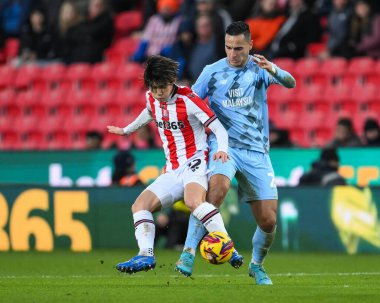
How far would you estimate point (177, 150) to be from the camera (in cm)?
939

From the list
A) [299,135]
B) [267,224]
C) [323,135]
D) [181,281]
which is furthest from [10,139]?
[267,224]

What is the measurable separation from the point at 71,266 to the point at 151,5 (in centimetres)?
895

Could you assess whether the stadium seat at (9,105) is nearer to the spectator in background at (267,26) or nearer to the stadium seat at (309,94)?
the spectator in background at (267,26)

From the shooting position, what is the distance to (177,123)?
9328 millimetres

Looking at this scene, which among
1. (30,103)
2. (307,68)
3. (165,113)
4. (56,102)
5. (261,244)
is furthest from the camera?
(30,103)

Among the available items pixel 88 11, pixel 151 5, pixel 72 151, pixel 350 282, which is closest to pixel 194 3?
pixel 151 5

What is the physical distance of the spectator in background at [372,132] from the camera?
51.6ft

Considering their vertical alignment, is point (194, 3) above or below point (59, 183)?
above

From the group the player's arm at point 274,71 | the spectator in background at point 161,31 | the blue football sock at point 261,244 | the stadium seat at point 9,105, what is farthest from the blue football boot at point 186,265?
the stadium seat at point 9,105

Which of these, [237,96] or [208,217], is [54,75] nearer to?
[237,96]

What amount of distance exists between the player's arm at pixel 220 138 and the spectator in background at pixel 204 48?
913 centimetres

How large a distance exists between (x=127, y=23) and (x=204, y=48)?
3.39m

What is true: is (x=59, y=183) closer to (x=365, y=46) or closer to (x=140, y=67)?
(x=140, y=67)

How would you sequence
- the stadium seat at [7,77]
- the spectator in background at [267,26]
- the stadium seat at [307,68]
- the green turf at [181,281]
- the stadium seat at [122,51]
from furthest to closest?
1. the stadium seat at [7,77]
2. the stadium seat at [122,51]
3. the spectator in background at [267,26]
4. the stadium seat at [307,68]
5. the green turf at [181,281]
